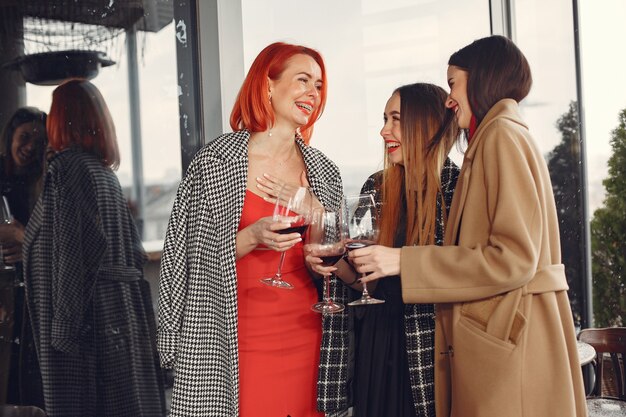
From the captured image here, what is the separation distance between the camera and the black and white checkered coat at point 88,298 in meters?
2.44

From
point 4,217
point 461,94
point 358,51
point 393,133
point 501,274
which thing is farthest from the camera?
point 358,51

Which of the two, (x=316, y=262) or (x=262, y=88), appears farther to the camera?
(x=262, y=88)

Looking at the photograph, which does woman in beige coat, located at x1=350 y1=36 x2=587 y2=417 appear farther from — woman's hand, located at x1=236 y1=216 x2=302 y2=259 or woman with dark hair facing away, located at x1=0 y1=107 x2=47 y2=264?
woman with dark hair facing away, located at x1=0 y1=107 x2=47 y2=264

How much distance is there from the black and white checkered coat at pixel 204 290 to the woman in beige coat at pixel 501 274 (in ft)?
1.63

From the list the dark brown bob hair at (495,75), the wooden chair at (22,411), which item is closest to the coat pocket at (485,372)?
the dark brown bob hair at (495,75)

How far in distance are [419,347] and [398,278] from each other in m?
0.21

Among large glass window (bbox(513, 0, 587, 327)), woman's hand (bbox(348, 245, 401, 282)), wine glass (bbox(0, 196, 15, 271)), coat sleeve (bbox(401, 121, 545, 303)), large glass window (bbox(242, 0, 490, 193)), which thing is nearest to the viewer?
coat sleeve (bbox(401, 121, 545, 303))

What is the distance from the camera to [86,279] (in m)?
2.49

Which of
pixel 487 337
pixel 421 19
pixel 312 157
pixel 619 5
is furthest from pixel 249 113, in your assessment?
pixel 619 5

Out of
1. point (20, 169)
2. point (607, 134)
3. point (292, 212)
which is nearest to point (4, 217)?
point (20, 169)

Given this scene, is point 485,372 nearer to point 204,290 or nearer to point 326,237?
point 326,237

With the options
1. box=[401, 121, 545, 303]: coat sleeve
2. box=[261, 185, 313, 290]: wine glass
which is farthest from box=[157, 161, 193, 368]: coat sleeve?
box=[401, 121, 545, 303]: coat sleeve

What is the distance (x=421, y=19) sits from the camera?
12.1 feet

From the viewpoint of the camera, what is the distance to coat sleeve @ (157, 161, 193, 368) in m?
1.95
